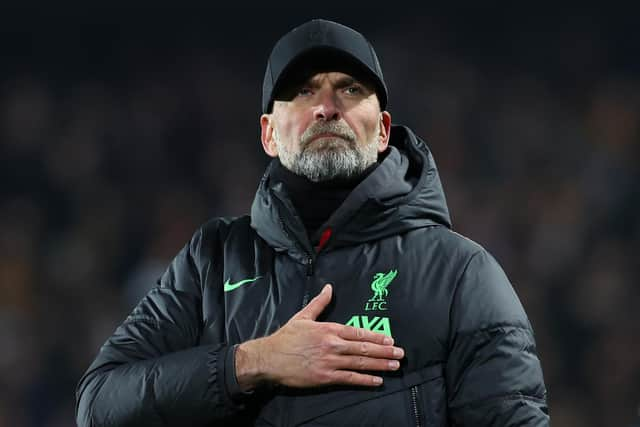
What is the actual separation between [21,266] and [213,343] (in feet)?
11.9

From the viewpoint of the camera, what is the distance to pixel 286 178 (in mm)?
2092

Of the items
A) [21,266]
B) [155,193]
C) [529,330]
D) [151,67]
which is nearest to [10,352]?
[21,266]

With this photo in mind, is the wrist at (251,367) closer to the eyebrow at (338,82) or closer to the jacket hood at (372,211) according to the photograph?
the jacket hood at (372,211)

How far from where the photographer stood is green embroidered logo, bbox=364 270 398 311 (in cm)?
186

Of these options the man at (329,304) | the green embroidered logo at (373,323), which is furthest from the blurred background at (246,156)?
the green embroidered logo at (373,323)

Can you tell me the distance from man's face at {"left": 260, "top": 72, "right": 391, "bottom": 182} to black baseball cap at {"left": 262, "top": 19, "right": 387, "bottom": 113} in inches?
0.8

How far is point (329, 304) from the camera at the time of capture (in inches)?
74.0

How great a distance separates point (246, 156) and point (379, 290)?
3.96 meters

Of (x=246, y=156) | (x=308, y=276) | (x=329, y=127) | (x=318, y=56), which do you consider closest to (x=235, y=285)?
(x=308, y=276)

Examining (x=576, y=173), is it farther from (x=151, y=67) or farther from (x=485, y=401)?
(x=485, y=401)

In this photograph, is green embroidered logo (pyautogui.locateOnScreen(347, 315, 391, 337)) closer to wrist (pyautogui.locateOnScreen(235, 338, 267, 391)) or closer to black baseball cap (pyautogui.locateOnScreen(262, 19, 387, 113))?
wrist (pyautogui.locateOnScreen(235, 338, 267, 391))

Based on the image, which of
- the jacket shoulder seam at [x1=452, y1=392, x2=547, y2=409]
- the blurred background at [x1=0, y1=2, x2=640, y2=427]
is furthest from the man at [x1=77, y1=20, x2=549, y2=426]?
the blurred background at [x1=0, y1=2, x2=640, y2=427]

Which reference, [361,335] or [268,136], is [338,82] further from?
[361,335]

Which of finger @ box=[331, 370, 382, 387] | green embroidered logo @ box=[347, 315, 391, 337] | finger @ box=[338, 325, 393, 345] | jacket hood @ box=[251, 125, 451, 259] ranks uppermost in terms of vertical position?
jacket hood @ box=[251, 125, 451, 259]
